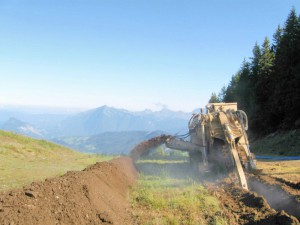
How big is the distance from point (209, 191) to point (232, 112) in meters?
4.68

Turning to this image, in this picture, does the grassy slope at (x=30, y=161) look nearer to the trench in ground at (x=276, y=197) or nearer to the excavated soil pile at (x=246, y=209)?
the excavated soil pile at (x=246, y=209)

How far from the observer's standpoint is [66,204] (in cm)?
771

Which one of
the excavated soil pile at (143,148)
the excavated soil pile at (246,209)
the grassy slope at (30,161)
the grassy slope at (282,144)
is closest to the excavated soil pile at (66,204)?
the excavated soil pile at (246,209)

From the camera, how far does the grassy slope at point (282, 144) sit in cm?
2912

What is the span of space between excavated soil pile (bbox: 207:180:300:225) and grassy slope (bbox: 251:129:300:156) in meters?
17.2

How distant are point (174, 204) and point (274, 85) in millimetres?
36641

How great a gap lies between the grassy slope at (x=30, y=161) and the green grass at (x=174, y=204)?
4.22m

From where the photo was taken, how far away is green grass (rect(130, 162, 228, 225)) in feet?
29.7

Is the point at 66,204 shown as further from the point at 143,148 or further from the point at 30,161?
the point at 30,161

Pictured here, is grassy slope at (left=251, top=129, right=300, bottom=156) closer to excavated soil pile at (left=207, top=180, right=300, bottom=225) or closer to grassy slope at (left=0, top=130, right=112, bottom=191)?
grassy slope at (left=0, top=130, right=112, bottom=191)

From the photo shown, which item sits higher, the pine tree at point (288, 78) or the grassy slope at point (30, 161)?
the pine tree at point (288, 78)

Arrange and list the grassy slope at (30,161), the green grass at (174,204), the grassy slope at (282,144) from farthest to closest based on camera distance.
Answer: the grassy slope at (282,144)
the grassy slope at (30,161)
the green grass at (174,204)

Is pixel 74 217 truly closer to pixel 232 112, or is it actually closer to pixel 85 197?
pixel 85 197

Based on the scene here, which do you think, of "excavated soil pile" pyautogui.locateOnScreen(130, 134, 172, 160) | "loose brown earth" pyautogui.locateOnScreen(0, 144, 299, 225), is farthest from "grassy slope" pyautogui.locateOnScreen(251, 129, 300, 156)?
"loose brown earth" pyautogui.locateOnScreen(0, 144, 299, 225)
